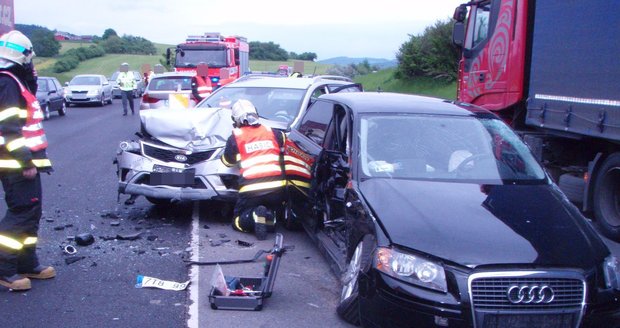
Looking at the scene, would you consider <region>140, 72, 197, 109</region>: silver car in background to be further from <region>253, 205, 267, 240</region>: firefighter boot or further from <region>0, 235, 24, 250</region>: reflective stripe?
<region>0, 235, 24, 250</region>: reflective stripe

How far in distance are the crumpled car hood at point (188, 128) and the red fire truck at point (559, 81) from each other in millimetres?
4098

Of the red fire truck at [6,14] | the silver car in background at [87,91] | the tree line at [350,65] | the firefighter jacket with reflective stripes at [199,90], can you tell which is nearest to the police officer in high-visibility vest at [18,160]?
the tree line at [350,65]

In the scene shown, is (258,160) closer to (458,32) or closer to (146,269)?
(146,269)

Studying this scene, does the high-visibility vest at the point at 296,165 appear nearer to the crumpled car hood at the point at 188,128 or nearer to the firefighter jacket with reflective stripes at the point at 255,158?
the firefighter jacket with reflective stripes at the point at 255,158

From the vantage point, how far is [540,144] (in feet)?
30.0

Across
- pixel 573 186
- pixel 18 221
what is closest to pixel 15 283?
pixel 18 221

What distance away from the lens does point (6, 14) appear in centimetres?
1747

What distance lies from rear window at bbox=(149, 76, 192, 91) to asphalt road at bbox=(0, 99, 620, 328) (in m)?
9.01

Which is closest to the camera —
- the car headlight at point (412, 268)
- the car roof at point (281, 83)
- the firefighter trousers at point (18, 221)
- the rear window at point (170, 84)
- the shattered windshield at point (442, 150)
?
the car headlight at point (412, 268)

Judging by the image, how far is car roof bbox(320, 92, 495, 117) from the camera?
604 centimetres

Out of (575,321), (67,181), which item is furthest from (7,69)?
(67,181)

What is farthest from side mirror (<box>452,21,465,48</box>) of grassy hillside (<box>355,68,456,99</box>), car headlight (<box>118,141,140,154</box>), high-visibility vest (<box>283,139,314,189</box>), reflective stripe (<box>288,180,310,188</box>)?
grassy hillside (<box>355,68,456,99</box>)

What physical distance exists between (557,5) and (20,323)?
7029 mm

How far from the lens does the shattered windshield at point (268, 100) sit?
367 inches
